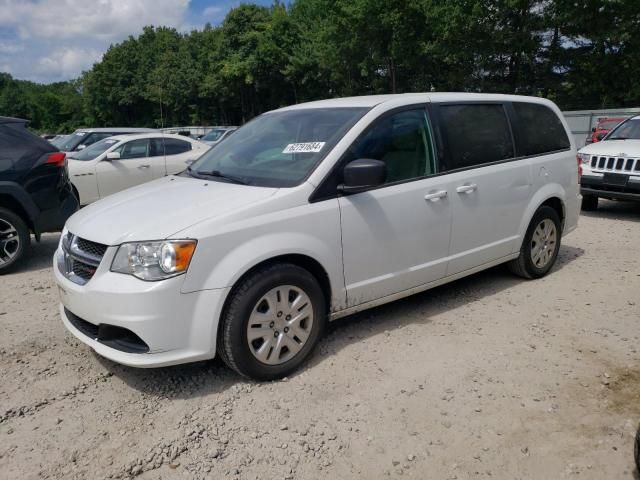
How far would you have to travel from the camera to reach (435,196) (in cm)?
416

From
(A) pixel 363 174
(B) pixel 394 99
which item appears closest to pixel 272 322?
(A) pixel 363 174

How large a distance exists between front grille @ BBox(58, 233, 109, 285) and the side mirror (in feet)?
5.16

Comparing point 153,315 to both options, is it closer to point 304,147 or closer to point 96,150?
point 304,147

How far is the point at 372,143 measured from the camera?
12.7 ft

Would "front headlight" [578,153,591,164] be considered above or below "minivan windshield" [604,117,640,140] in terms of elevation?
below

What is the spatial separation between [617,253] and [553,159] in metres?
1.98

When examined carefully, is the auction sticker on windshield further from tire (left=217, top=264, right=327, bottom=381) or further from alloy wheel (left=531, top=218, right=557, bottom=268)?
alloy wheel (left=531, top=218, right=557, bottom=268)

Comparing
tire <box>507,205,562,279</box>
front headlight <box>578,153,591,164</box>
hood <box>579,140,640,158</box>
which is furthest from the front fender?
front headlight <box>578,153,591,164</box>

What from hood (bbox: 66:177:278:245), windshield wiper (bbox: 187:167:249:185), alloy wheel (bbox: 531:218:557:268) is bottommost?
alloy wheel (bbox: 531:218:557:268)

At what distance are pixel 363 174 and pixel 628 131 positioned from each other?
25.8 ft

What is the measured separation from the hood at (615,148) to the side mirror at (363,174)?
21.1ft

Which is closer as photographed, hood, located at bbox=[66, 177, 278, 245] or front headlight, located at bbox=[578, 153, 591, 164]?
hood, located at bbox=[66, 177, 278, 245]

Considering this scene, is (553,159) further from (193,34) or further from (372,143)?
(193,34)

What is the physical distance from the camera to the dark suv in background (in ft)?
20.0
